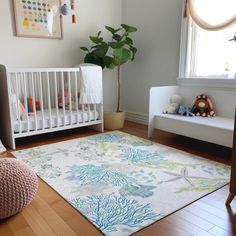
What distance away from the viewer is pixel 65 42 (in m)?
3.35

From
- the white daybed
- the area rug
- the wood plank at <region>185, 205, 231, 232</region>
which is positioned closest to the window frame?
the white daybed

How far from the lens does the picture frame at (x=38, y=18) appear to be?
2910 millimetres

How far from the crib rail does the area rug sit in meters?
0.25

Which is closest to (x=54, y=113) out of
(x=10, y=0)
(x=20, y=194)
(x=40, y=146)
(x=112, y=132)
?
(x=40, y=146)

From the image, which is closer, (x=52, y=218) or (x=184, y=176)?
(x=52, y=218)

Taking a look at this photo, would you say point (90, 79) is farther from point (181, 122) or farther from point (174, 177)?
point (174, 177)

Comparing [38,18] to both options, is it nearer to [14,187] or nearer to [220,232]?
[14,187]

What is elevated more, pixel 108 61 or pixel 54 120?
pixel 108 61

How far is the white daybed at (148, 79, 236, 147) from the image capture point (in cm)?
223

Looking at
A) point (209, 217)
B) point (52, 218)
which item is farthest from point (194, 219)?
point (52, 218)

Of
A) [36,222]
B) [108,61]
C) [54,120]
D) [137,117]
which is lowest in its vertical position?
[36,222]

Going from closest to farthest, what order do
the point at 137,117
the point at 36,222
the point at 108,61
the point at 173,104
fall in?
the point at 36,222 < the point at 173,104 < the point at 108,61 < the point at 137,117

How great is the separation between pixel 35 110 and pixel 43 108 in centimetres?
30

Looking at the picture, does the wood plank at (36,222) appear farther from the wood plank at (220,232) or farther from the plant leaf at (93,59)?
the plant leaf at (93,59)
